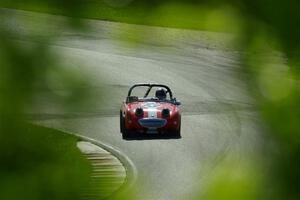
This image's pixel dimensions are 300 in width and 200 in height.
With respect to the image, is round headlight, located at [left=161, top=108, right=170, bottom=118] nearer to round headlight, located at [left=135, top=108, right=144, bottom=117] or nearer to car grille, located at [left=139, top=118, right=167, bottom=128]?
car grille, located at [left=139, top=118, right=167, bottom=128]

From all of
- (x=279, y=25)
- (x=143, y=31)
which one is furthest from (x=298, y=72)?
(x=143, y=31)

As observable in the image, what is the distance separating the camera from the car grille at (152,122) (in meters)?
13.2

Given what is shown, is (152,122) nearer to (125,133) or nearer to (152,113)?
(152,113)

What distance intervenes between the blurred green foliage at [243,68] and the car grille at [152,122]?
11.9 m

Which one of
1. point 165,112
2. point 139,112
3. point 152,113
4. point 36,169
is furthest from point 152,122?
point 36,169

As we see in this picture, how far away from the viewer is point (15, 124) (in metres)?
1.07

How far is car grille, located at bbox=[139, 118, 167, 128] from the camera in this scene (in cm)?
1316

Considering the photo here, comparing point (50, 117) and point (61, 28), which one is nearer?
point (61, 28)

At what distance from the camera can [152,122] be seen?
44.3 feet

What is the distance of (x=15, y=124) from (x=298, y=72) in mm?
403

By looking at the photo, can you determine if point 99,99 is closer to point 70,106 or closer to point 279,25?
point 70,106

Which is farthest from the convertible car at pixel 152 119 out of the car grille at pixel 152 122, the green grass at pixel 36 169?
the green grass at pixel 36 169

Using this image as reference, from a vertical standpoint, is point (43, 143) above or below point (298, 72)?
below

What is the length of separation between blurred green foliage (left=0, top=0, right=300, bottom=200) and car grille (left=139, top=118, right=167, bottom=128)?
11871mm
